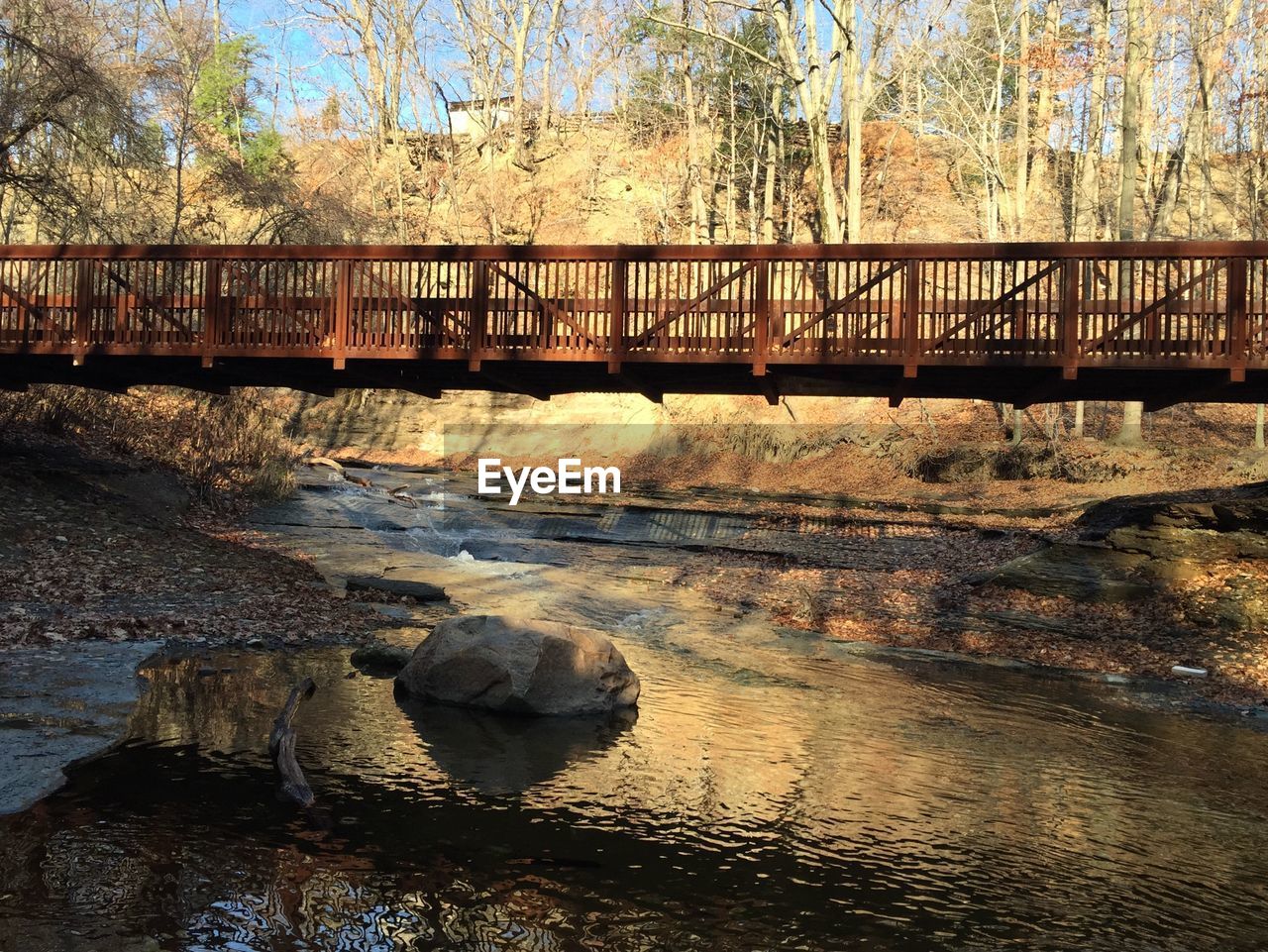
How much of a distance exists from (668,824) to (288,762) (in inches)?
118

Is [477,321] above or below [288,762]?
above

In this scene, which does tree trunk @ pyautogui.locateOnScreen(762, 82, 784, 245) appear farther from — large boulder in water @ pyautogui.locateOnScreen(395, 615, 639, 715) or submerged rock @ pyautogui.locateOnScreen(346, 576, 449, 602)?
large boulder in water @ pyautogui.locateOnScreen(395, 615, 639, 715)

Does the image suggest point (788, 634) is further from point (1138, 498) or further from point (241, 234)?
point (241, 234)

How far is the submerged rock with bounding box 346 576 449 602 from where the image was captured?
56.2ft

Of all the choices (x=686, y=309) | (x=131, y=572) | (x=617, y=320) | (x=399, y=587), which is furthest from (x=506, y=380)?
(x=131, y=572)

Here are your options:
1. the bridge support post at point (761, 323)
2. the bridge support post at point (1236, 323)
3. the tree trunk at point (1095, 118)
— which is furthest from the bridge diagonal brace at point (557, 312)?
the tree trunk at point (1095, 118)

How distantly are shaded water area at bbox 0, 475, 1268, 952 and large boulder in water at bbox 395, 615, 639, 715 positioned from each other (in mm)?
296

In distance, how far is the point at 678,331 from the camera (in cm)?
1529

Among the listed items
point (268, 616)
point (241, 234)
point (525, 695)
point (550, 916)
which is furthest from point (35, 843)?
point (241, 234)

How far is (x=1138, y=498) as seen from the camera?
20734mm

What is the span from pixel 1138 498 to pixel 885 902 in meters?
16.2

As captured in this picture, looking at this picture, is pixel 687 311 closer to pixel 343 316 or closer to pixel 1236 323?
pixel 343 316

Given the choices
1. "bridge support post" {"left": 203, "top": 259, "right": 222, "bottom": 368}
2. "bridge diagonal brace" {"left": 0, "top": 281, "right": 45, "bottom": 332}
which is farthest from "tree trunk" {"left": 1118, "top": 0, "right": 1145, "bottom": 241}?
"bridge diagonal brace" {"left": 0, "top": 281, "right": 45, "bottom": 332}

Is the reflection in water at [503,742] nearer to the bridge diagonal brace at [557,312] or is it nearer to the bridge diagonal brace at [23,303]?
the bridge diagonal brace at [557,312]
